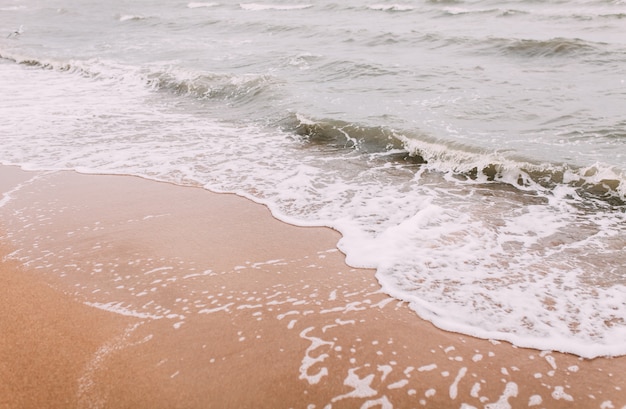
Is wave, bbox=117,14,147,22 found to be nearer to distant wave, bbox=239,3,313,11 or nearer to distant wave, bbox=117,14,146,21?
distant wave, bbox=117,14,146,21

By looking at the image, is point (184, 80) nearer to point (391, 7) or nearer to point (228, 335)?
point (228, 335)

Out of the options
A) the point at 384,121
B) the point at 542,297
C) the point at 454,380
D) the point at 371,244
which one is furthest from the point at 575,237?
the point at 384,121

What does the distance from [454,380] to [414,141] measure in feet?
15.6

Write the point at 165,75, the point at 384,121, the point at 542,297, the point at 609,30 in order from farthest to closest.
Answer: the point at 609,30, the point at 165,75, the point at 384,121, the point at 542,297

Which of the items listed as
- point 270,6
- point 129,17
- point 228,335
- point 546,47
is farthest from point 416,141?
point 129,17

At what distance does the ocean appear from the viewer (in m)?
4.02

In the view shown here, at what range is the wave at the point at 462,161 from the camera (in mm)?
5695

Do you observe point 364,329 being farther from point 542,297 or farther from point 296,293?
point 542,297

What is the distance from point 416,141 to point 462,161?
878mm

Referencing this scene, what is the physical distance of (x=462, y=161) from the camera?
21.7 ft

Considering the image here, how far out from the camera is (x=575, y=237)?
4.70 meters

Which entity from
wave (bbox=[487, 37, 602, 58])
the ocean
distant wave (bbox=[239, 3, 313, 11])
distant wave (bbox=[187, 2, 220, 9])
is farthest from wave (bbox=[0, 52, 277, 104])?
distant wave (bbox=[187, 2, 220, 9])

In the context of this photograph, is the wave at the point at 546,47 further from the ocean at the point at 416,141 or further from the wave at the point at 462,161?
the wave at the point at 462,161

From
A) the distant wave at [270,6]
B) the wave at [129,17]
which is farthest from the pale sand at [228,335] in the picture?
the wave at [129,17]
